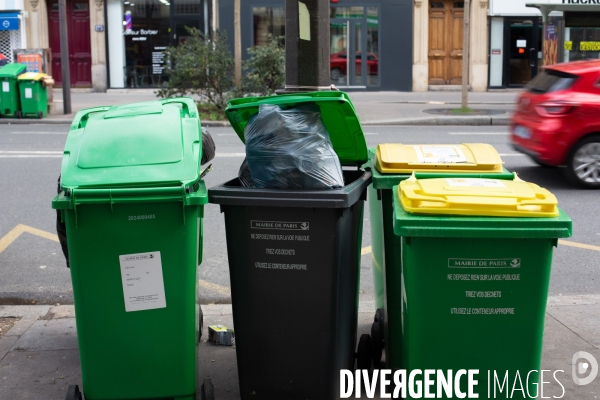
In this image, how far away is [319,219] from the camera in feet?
11.6

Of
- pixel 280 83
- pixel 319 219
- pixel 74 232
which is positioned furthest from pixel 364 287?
pixel 280 83

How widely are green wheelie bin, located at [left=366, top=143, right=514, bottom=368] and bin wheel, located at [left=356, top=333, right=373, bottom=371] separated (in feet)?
0.32

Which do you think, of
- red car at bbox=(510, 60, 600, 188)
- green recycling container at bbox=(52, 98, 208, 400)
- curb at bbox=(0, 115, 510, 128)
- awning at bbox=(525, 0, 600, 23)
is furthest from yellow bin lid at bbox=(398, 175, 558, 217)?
awning at bbox=(525, 0, 600, 23)

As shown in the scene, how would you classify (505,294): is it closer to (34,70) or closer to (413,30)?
(34,70)

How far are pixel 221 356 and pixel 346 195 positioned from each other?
58.7 inches

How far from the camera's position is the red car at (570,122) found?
363 inches

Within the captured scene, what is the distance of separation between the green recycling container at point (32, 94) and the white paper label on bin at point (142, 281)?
14.9 m

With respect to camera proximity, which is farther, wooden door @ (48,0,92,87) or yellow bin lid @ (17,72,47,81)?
wooden door @ (48,0,92,87)

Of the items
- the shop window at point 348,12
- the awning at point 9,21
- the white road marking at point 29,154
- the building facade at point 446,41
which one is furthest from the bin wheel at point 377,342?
the awning at point 9,21

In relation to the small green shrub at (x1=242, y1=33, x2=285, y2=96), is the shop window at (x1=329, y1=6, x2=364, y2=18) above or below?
above

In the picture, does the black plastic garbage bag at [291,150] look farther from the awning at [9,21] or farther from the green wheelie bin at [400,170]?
the awning at [9,21]

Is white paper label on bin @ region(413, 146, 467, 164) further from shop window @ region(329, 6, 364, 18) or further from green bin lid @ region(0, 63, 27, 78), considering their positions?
shop window @ region(329, 6, 364, 18)

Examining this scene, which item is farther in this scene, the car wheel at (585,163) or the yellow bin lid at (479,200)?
the car wheel at (585,163)

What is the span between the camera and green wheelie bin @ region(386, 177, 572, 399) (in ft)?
10.4
